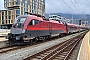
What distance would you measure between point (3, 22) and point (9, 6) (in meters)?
9.39

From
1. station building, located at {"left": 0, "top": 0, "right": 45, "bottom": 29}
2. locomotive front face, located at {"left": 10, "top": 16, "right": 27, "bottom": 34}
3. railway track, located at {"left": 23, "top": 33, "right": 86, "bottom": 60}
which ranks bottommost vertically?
railway track, located at {"left": 23, "top": 33, "right": 86, "bottom": 60}

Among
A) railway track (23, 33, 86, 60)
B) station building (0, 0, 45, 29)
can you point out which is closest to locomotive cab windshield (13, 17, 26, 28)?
railway track (23, 33, 86, 60)

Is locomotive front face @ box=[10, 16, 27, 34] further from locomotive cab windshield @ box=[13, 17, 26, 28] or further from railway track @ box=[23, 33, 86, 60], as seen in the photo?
railway track @ box=[23, 33, 86, 60]

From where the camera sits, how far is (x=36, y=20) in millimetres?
19609

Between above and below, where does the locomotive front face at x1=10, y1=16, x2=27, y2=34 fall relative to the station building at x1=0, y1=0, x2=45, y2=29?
below

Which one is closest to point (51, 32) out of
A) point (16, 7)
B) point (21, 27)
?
point (21, 27)

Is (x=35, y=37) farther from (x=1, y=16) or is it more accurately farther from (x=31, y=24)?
(x=1, y=16)

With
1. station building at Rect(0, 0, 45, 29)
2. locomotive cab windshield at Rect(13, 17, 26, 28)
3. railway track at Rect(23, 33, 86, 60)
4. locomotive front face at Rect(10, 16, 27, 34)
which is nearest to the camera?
railway track at Rect(23, 33, 86, 60)

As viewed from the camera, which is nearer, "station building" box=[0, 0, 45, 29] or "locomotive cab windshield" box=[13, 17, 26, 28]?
"locomotive cab windshield" box=[13, 17, 26, 28]

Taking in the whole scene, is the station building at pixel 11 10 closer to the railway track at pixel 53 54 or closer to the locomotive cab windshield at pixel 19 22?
the locomotive cab windshield at pixel 19 22

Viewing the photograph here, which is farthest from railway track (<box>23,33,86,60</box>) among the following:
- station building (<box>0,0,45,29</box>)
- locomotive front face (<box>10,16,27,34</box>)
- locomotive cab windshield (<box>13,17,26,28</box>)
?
station building (<box>0,0,45,29</box>)

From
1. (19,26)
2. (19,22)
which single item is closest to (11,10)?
(19,22)

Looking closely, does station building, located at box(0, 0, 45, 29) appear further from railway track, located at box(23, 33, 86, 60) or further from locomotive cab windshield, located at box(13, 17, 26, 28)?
railway track, located at box(23, 33, 86, 60)

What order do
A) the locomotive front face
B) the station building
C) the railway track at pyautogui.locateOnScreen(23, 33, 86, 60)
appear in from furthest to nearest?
the station building
the locomotive front face
the railway track at pyautogui.locateOnScreen(23, 33, 86, 60)
